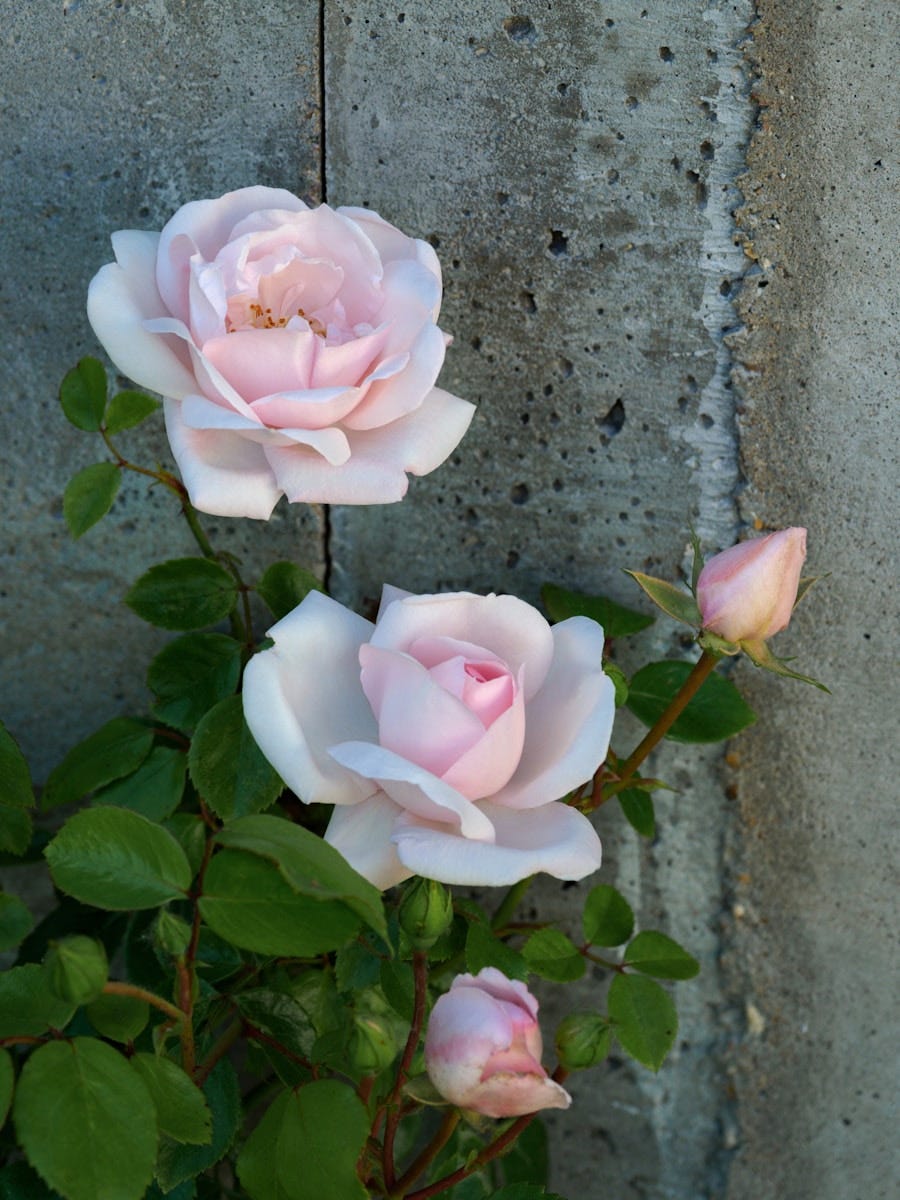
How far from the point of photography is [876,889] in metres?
1.08

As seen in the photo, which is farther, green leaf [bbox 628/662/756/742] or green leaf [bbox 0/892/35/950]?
green leaf [bbox 628/662/756/742]

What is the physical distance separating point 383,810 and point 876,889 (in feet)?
1.98

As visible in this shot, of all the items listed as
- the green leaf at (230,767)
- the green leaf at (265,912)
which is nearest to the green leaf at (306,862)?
the green leaf at (265,912)

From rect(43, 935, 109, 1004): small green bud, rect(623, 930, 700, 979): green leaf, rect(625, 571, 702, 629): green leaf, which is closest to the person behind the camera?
rect(43, 935, 109, 1004): small green bud

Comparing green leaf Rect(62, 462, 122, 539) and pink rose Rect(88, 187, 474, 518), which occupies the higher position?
pink rose Rect(88, 187, 474, 518)

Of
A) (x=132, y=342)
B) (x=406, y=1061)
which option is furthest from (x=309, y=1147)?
(x=132, y=342)

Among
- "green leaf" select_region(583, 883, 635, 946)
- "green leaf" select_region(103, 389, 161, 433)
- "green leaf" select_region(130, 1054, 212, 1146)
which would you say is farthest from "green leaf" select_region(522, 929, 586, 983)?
"green leaf" select_region(103, 389, 161, 433)

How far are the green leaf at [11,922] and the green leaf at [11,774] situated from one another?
154mm

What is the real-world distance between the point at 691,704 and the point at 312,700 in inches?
14.5

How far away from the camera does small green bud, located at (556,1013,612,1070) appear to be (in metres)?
0.67

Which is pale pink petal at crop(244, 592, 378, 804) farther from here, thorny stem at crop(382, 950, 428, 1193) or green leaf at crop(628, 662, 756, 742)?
green leaf at crop(628, 662, 756, 742)

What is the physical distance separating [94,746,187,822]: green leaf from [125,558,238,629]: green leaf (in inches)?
4.4

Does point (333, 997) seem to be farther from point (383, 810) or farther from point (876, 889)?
point (876, 889)

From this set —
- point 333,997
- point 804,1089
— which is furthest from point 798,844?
point 333,997
